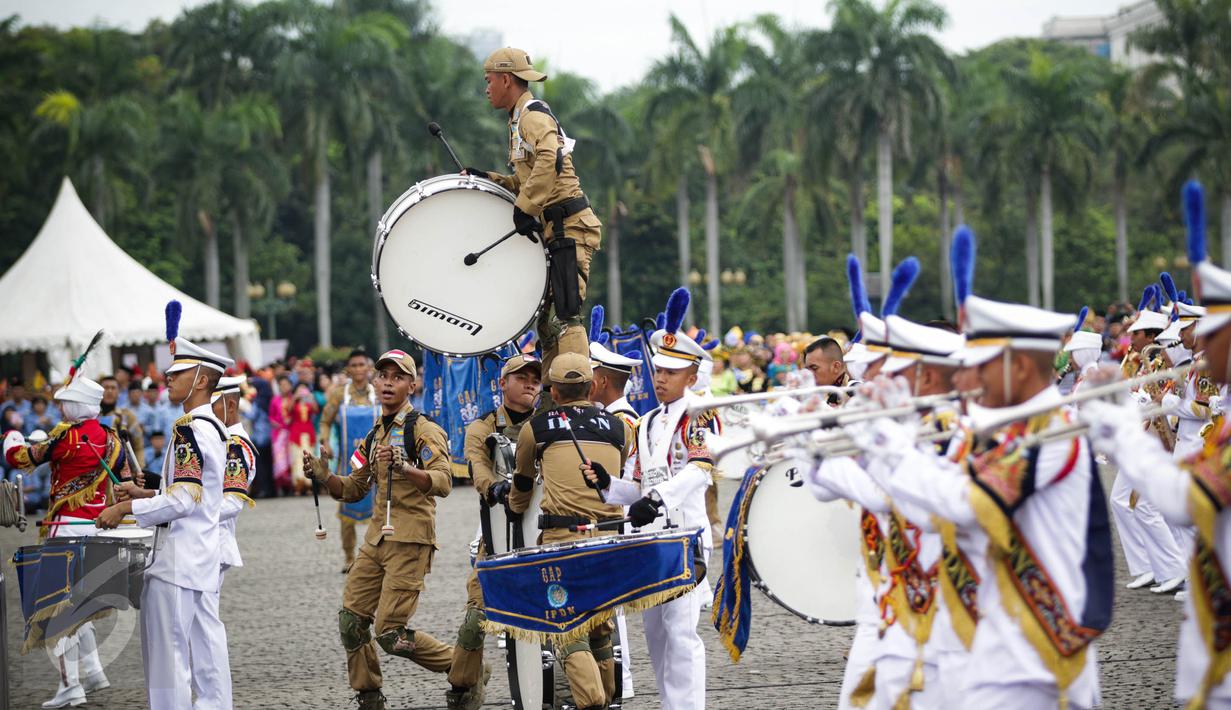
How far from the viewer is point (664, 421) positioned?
789 cm

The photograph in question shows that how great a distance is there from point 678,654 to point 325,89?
43.7 m

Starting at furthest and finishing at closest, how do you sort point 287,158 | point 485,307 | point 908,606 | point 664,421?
point 287,158 → point 485,307 → point 664,421 → point 908,606

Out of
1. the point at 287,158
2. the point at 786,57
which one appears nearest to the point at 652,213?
the point at 786,57

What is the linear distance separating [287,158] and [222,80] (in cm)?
351

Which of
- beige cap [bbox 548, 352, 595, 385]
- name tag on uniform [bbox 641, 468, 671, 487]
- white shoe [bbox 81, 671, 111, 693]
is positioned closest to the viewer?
beige cap [bbox 548, 352, 595, 385]

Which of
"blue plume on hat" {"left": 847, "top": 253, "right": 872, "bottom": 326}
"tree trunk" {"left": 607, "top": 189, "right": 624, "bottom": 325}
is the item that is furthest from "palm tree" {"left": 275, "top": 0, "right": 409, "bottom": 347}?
"blue plume on hat" {"left": 847, "top": 253, "right": 872, "bottom": 326}

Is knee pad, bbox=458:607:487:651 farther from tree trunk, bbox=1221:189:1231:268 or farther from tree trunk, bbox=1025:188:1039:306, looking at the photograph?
tree trunk, bbox=1025:188:1039:306

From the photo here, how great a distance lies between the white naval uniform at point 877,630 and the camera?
5.32 metres

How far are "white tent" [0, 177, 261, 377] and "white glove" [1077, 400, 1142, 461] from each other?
23487mm

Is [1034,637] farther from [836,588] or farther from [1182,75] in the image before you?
[1182,75]

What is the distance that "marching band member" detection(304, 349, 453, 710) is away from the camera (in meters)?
8.20

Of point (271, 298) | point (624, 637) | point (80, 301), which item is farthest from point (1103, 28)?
point (624, 637)

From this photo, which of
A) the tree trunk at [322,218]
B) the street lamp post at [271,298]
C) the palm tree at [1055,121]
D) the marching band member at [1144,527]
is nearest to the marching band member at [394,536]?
the marching band member at [1144,527]

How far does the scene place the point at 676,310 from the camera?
816 centimetres
